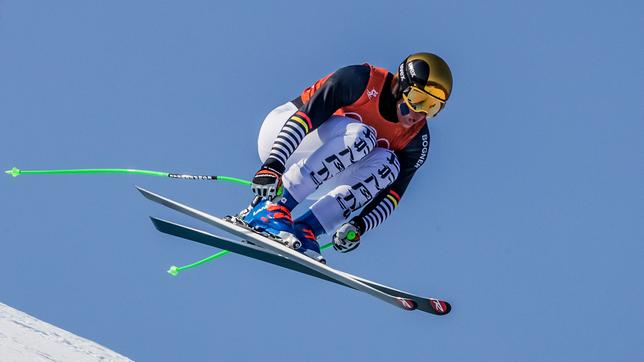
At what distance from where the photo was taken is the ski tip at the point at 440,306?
1038 cm

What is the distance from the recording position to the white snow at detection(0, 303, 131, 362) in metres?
9.41

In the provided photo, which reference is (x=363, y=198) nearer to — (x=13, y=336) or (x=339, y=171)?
(x=339, y=171)

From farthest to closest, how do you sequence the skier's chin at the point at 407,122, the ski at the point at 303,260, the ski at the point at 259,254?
the skier's chin at the point at 407,122 < the ski at the point at 259,254 < the ski at the point at 303,260

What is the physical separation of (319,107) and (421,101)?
29.3 inches

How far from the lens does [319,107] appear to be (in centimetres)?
1020

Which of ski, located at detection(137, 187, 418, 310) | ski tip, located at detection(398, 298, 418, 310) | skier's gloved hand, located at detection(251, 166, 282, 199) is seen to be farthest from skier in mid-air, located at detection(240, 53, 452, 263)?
ski tip, located at detection(398, 298, 418, 310)

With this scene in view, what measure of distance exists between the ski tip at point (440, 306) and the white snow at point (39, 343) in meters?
2.39

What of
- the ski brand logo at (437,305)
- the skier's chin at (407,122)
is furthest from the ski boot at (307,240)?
Answer: the skier's chin at (407,122)

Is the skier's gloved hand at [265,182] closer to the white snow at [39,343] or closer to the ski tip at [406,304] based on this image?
the ski tip at [406,304]

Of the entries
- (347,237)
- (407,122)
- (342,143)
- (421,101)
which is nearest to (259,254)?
(347,237)

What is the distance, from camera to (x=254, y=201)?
10.5m

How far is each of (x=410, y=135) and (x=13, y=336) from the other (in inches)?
128

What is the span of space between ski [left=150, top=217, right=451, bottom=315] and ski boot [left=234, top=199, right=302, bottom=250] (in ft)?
0.89

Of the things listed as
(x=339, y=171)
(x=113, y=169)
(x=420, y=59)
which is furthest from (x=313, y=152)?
(x=113, y=169)
